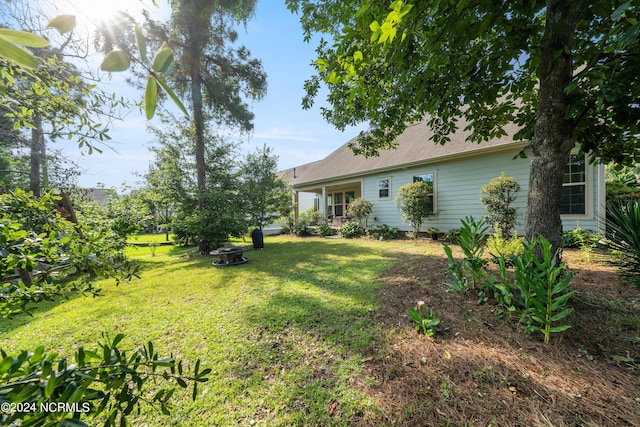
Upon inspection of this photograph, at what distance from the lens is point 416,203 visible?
356 inches

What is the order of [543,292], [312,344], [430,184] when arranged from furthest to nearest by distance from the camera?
[430,184] < [312,344] < [543,292]

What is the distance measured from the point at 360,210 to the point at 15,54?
11403 millimetres

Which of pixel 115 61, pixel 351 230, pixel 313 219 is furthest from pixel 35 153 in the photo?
pixel 313 219

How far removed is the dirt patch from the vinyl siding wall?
4.84m

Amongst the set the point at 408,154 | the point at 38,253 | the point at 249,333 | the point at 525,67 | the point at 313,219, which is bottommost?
the point at 249,333

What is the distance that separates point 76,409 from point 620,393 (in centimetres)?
302

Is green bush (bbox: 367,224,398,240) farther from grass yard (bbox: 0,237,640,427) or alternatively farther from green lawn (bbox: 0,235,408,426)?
grass yard (bbox: 0,237,640,427)

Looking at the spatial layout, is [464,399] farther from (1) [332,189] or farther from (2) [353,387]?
(1) [332,189]

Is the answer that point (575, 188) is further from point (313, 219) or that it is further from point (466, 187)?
point (313, 219)

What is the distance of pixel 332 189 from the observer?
16.2 meters

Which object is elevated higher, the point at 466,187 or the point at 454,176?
the point at 454,176

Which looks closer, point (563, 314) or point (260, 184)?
point (563, 314)

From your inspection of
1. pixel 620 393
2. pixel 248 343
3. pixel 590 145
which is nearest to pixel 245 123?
pixel 248 343

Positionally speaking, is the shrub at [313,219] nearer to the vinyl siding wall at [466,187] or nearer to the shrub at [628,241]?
the vinyl siding wall at [466,187]
